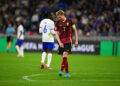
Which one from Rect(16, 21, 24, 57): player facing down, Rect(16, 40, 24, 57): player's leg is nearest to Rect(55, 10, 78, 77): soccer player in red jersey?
Rect(16, 21, 24, 57): player facing down

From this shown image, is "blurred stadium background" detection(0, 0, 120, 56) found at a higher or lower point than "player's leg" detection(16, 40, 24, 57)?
higher

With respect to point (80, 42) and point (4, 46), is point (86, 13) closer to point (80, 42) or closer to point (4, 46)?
point (80, 42)

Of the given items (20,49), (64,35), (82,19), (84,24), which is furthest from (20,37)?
(64,35)

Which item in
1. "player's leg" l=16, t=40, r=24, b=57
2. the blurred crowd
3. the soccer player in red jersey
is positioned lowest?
"player's leg" l=16, t=40, r=24, b=57

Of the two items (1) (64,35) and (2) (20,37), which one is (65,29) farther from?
(2) (20,37)

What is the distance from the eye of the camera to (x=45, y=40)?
15875 millimetres

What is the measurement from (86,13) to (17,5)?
28.7ft

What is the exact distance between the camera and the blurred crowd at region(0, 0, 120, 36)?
28.4 m

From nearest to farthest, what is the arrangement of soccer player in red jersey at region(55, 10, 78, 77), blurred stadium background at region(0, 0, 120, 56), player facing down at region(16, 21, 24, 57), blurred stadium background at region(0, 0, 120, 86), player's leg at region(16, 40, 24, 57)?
soccer player in red jersey at region(55, 10, 78, 77) < player facing down at region(16, 21, 24, 57) < player's leg at region(16, 40, 24, 57) < blurred stadium background at region(0, 0, 120, 86) < blurred stadium background at region(0, 0, 120, 56)

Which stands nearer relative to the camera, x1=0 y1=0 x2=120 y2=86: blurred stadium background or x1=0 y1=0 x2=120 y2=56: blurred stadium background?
x1=0 y1=0 x2=120 y2=86: blurred stadium background

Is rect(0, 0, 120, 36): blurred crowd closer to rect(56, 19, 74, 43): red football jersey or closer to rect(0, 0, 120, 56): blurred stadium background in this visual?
rect(0, 0, 120, 56): blurred stadium background

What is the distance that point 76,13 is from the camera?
31156 mm

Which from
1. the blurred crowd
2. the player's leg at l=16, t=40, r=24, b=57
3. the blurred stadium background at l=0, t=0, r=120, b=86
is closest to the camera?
the player's leg at l=16, t=40, r=24, b=57

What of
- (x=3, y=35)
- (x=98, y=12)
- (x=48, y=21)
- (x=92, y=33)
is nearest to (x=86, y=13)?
(x=98, y=12)
